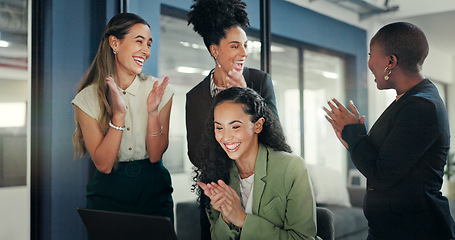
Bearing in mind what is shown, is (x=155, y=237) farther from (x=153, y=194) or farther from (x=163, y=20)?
(x=163, y=20)

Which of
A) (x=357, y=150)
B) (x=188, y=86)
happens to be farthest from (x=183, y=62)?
(x=357, y=150)

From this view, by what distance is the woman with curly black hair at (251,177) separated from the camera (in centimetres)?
182

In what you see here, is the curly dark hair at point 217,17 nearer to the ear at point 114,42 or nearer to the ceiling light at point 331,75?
the ceiling light at point 331,75

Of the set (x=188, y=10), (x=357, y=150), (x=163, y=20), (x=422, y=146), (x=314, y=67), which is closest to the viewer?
(x=422, y=146)

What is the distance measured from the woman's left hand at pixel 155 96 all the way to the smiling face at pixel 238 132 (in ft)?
2.16

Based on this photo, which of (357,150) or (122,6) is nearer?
(357,150)

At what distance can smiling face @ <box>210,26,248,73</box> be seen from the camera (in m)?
2.18

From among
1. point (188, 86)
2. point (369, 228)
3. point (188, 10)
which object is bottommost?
point (369, 228)

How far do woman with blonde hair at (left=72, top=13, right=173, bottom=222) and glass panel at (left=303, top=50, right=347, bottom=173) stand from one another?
0.81 meters

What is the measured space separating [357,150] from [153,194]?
131 cm

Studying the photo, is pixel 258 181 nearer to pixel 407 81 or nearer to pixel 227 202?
pixel 227 202

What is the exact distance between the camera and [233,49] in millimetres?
2186

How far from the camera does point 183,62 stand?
105 inches

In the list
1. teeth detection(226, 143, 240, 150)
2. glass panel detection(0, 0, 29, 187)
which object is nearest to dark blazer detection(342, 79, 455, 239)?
teeth detection(226, 143, 240, 150)
